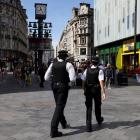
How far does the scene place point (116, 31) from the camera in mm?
55656

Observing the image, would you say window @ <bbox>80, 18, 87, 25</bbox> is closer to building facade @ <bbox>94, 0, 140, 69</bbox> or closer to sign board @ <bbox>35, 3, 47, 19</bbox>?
building facade @ <bbox>94, 0, 140, 69</bbox>

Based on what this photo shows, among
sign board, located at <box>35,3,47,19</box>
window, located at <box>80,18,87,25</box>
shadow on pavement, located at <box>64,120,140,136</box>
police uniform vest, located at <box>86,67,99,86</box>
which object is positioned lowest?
shadow on pavement, located at <box>64,120,140,136</box>

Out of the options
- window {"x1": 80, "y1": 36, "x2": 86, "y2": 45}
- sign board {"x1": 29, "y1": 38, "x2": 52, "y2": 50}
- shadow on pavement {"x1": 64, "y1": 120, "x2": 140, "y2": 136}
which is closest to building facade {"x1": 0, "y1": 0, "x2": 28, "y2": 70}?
window {"x1": 80, "y1": 36, "x2": 86, "y2": 45}

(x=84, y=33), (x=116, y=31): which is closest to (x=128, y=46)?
(x=116, y=31)

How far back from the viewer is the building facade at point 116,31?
49344 mm

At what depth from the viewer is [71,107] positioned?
568 inches

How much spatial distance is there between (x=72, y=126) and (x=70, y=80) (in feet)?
5.36

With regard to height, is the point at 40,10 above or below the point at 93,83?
above

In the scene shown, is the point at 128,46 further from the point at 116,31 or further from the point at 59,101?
the point at 59,101

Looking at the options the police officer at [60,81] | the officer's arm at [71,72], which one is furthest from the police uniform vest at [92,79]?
the officer's arm at [71,72]

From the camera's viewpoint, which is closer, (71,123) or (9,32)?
(71,123)

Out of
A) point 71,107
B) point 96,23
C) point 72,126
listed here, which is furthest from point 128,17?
point 72,126

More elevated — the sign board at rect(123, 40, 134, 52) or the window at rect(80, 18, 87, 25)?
the window at rect(80, 18, 87, 25)

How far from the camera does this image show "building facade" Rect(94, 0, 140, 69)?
1943 inches
